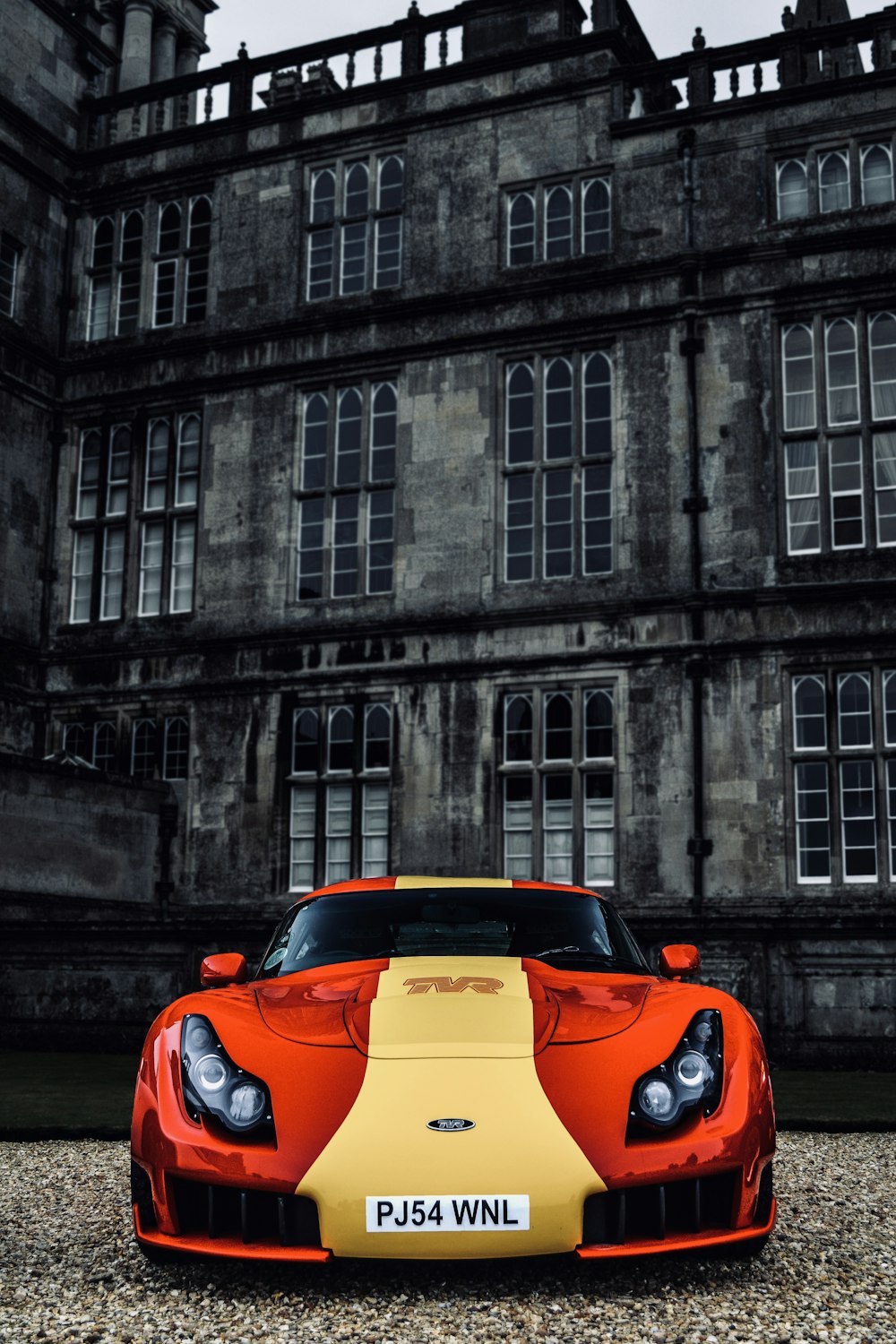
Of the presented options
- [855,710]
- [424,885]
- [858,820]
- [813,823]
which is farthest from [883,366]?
[424,885]

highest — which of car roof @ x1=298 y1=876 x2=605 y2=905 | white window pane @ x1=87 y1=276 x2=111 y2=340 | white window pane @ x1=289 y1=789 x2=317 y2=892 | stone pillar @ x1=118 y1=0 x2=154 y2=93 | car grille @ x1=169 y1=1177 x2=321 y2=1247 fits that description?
stone pillar @ x1=118 y1=0 x2=154 y2=93

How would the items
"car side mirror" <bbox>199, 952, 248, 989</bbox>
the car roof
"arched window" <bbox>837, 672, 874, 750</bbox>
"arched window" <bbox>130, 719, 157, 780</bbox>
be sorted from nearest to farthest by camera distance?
"car side mirror" <bbox>199, 952, 248, 989</bbox> < the car roof < "arched window" <bbox>837, 672, 874, 750</bbox> < "arched window" <bbox>130, 719, 157, 780</bbox>

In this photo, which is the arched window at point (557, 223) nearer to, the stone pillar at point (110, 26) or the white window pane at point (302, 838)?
the white window pane at point (302, 838)

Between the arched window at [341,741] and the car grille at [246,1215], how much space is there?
1394 centimetres

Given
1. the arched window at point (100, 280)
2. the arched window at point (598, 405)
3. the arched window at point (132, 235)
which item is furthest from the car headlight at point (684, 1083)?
the arched window at point (132, 235)

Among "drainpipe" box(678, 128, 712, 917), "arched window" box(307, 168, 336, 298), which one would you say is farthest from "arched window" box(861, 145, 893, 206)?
"arched window" box(307, 168, 336, 298)

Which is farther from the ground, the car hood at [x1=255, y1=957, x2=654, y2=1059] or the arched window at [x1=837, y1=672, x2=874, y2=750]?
the arched window at [x1=837, y1=672, x2=874, y2=750]

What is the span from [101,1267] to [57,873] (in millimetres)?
12220

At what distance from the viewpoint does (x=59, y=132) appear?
21406mm

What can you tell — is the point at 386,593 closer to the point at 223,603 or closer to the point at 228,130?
the point at 223,603

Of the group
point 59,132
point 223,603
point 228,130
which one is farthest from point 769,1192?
point 59,132

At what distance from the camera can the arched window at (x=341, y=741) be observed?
18.0 meters

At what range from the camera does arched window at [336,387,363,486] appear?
62.2 ft

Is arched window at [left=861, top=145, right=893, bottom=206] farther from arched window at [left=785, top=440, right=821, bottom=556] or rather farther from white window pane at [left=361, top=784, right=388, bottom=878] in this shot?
white window pane at [left=361, top=784, right=388, bottom=878]
